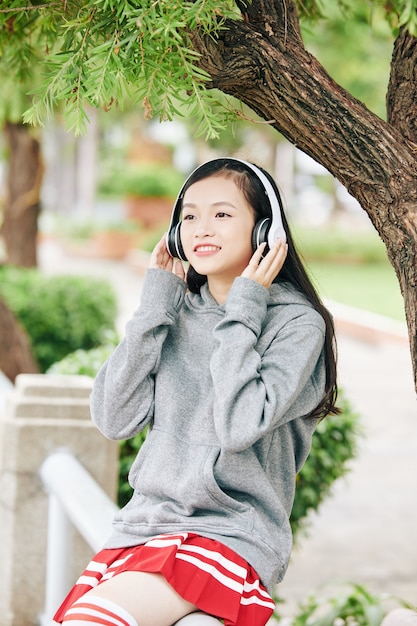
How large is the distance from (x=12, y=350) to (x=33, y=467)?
2.82m

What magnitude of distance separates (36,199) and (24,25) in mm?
7231

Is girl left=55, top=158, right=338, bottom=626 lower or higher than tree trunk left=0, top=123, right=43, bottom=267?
lower

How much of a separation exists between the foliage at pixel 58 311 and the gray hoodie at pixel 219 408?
5.61 metres

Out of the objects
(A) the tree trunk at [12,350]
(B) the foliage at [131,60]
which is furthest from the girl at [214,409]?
(A) the tree trunk at [12,350]

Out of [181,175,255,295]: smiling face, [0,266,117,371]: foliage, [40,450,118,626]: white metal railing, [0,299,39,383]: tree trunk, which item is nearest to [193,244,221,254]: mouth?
[181,175,255,295]: smiling face

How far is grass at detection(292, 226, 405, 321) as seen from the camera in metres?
15.9

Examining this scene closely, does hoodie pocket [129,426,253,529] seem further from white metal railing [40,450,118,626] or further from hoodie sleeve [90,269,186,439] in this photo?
white metal railing [40,450,118,626]

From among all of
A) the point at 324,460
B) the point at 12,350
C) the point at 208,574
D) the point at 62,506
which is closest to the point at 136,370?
the point at 208,574

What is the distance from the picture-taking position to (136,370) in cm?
197

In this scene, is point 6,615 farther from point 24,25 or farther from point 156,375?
point 24,25

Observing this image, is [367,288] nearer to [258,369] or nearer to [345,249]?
[345,249]

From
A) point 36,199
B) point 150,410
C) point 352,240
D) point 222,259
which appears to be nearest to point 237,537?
point 150,410

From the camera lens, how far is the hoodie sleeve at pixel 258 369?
1.79m

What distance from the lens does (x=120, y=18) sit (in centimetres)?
158
